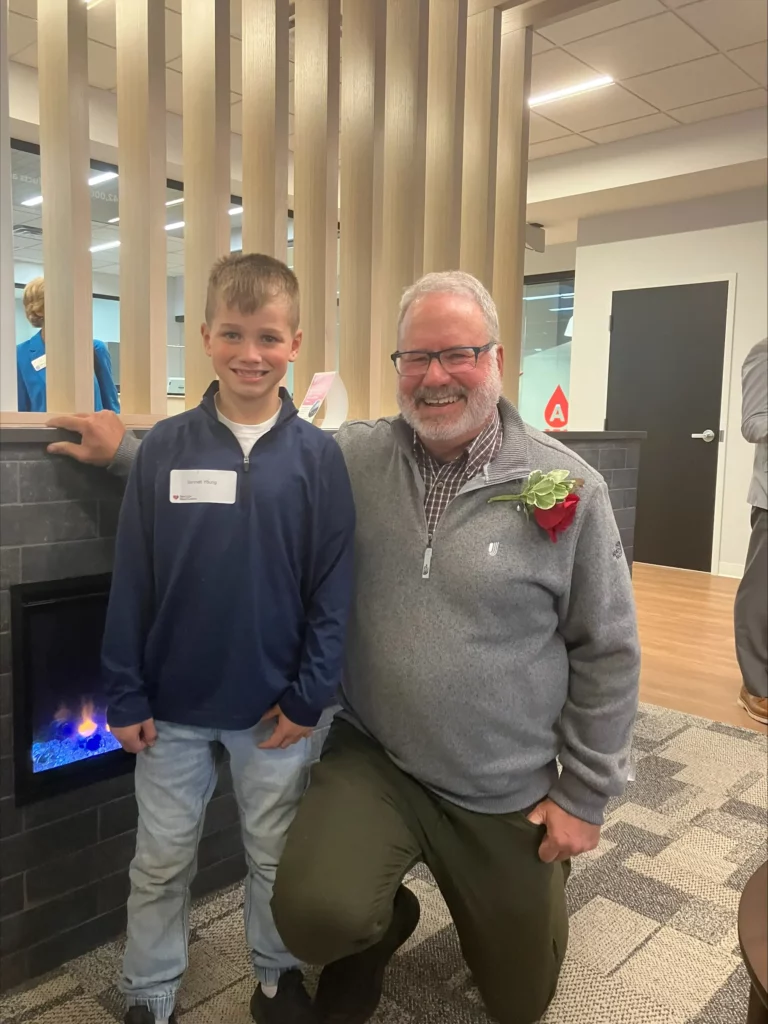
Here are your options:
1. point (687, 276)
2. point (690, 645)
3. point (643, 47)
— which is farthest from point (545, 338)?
point (690, 645)

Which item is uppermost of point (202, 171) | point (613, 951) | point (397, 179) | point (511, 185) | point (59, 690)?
point (511, 185)

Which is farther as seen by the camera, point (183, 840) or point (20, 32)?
point (20, 32)

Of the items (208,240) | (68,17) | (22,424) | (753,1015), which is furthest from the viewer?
(208,240)

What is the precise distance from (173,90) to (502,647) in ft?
14.8

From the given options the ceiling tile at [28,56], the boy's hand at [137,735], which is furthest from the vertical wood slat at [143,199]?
the ceiling tile at [28,56]

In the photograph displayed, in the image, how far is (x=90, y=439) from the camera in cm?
158

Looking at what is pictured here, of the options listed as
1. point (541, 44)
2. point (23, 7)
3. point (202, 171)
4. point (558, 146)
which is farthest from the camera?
point (558, 146)

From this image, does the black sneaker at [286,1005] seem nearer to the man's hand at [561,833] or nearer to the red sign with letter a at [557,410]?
the man's hand at [561,833]

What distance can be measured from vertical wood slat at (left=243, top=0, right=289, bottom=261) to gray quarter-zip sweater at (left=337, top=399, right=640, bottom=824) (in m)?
1.11

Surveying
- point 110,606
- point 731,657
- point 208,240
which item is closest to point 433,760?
point 110,606

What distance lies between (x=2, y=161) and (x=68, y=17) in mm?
467

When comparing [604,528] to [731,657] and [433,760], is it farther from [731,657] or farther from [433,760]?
[731,657]

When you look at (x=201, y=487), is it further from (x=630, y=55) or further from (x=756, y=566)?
(x=630, y=55)

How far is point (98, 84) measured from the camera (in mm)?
4832
